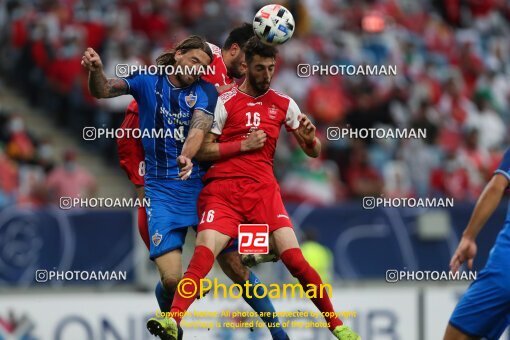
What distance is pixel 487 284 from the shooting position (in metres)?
8.05

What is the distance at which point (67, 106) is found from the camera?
55.6ft

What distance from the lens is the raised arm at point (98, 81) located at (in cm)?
965

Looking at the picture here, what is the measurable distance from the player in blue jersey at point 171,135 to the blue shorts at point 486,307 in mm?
2580

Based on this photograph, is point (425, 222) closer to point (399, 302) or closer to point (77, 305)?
point (399, 302)

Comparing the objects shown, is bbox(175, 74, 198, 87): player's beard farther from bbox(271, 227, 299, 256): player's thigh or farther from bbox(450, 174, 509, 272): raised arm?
bbox(450, 174, 509, 272): raised arm

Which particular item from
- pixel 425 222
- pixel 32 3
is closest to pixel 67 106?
pixel 32 3

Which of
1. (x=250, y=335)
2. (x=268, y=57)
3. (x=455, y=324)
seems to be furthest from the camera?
(x=250, y=335)

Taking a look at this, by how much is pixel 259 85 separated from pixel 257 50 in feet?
1.03

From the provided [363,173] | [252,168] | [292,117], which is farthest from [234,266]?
[363,173]

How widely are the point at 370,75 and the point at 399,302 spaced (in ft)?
14.9

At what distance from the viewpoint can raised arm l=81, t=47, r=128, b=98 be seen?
9.65 m

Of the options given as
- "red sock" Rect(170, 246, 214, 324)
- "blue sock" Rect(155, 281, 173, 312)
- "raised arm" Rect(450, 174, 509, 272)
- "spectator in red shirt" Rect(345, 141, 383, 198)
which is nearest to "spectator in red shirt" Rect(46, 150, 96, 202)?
"spectator in red shirt" Rect(345, 141, 383, 198)

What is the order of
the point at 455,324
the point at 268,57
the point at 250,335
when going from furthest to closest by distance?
the point at 250,335, the point at 268,57, the point at 455,324

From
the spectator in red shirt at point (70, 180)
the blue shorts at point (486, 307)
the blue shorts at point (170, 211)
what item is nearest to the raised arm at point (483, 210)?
the blue shorts at point (486, 307)
